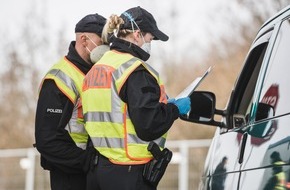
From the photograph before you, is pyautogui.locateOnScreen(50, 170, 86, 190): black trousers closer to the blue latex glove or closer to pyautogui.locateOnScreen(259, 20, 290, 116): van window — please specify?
the blue latex glove

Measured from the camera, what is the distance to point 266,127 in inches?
153

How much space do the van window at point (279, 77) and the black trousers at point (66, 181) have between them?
2007 mm

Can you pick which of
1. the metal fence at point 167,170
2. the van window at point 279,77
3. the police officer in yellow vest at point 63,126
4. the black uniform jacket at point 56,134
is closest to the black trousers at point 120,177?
the police officer in yellow vest at point 63,126

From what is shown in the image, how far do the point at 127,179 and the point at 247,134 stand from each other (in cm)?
90

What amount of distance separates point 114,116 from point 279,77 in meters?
1.18

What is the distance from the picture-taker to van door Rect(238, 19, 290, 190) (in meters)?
3.56

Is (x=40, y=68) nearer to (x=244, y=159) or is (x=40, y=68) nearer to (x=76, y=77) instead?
(x=76, y=77)

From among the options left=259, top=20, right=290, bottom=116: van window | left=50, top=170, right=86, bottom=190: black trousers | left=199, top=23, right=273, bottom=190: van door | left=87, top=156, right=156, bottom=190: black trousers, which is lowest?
left=50, top=170, right=86, bottom=190: black trousers

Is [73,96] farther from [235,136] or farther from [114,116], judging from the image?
[235,136]

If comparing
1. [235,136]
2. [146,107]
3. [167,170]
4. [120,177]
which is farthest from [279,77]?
[167,170]

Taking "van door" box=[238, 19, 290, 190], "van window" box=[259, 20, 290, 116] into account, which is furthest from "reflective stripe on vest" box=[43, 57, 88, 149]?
"van window" box=[259, 20, 290, 116]

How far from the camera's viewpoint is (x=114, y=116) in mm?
4863

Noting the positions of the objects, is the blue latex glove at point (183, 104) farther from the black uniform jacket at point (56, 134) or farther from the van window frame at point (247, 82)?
the black uniform jacket at point (56, 134)

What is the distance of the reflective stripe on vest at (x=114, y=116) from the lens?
482cm
